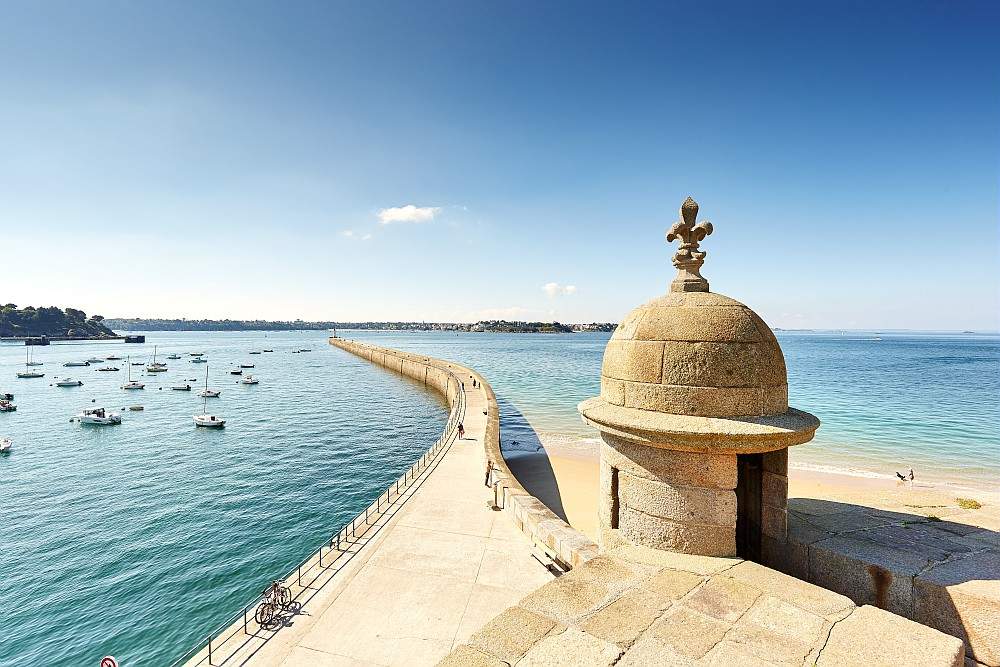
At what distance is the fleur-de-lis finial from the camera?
15.4ft

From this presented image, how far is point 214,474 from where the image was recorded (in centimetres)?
2288

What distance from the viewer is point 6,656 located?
11023 millimetres

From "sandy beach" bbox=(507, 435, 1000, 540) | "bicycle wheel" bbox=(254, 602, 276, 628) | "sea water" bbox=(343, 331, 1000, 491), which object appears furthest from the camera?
"sea water" bbox=(343, 331, 1000, 491)

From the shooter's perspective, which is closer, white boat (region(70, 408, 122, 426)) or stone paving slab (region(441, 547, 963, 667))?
stone paving slab (region(441, 547, 963, 667))

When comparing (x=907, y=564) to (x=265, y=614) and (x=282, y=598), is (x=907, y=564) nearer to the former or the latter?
(x=265, y=614)

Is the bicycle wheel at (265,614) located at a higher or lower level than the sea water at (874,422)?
higher

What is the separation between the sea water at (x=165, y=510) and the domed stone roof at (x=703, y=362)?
13121 mm

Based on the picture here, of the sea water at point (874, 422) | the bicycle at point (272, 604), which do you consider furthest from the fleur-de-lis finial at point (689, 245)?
the sea water at point (874, 422)

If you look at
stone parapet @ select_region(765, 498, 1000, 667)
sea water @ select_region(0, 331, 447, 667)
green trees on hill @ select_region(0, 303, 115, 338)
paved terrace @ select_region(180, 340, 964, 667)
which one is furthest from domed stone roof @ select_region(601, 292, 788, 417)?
green trees on hill @ select_region(0, 303, 115, 338)

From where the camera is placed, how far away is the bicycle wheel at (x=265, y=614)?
823 cm

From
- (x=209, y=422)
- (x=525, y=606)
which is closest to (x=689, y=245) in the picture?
(x=525, y=606)

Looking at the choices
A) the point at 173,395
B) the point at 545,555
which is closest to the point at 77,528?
the point at 545,555

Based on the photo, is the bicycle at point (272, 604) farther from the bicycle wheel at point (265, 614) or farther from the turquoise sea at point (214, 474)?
the turquoise sea at point (214, 474)

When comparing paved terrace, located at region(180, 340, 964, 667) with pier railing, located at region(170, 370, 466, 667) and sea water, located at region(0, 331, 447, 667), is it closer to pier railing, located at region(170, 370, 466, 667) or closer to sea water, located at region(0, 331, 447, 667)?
pier railing, located at region(170, 370, 466, 667)
